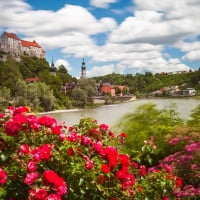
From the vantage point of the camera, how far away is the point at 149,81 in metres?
150

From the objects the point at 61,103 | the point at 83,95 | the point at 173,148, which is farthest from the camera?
the point at 83,95

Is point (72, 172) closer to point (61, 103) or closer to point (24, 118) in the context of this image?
point (24, 118)

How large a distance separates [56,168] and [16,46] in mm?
112031

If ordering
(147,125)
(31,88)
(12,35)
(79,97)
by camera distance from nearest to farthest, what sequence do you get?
(147,125)
(31,88)
(79,97)
(12,35)

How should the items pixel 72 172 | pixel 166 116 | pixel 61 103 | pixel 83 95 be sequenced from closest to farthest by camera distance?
pixel 72 172 < pixel 166 116 < pixel 61 103 < pixel 83 95

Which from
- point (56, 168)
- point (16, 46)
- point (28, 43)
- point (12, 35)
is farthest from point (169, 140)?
point (28, 43)

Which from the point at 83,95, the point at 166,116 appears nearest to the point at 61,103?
the point at 83,95

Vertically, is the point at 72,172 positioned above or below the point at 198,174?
above

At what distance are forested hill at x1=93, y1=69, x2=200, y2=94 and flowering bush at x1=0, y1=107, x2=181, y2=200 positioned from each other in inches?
4550

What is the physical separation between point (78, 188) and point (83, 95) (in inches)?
2910

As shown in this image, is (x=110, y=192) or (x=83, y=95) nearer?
(x=110, y=192)

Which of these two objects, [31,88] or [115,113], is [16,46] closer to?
[31,88]

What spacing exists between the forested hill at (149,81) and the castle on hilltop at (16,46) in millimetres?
26650

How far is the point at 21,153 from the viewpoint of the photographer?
3.53m
